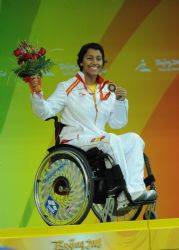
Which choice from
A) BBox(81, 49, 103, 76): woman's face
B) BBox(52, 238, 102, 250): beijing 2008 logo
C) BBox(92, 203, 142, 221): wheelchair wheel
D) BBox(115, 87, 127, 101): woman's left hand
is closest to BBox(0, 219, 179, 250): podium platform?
BBox(52, 238, 102, 250): beijing 2008 logo

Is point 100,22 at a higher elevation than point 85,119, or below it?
higher

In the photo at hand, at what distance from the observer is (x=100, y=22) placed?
4.96 meters

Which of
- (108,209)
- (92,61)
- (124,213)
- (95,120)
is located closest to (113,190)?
(108,209)

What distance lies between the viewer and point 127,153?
336 centimetres

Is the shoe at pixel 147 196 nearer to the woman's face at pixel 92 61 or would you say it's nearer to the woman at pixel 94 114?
the woman at pixel 94 114

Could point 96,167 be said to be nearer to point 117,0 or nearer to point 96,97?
point 96,97

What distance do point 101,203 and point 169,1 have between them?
7.70 ft

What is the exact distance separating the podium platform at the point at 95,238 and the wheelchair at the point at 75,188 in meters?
0.46

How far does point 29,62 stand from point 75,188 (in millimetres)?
730

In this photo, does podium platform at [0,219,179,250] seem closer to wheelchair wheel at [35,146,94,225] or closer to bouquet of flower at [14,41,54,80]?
wheelchair wheel at [35,146,94,225]

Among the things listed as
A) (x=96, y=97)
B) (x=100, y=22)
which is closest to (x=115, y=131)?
(x=100, y=22)

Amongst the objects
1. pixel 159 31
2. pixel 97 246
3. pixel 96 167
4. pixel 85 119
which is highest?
pixel 159 31

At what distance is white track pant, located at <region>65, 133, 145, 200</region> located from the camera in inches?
127

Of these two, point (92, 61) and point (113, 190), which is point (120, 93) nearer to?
point (92, 61)
